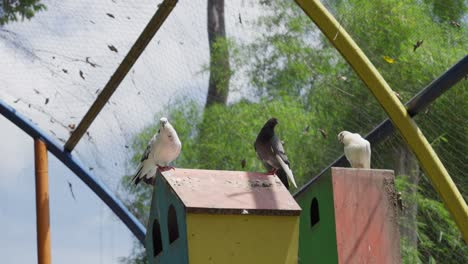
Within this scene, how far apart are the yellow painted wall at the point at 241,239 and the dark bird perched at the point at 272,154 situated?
134 centimetres

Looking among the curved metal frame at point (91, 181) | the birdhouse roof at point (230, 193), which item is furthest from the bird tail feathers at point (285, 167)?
the curved metal frame at point (91, 181)

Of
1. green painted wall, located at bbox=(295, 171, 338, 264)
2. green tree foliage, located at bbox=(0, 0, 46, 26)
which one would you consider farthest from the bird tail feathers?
green tree foliage, located at bbox=(0, 0, 46, 26)

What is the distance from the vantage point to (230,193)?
6.12 metres

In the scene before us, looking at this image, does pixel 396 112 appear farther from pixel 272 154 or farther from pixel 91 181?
pixel 91 181

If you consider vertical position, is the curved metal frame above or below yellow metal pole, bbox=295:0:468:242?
above

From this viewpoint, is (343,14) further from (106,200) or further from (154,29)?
(106,200)

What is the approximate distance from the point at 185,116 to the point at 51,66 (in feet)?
7.66

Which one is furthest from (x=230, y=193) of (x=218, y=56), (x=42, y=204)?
(x=218, y=56)

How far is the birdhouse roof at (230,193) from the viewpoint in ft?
19.7

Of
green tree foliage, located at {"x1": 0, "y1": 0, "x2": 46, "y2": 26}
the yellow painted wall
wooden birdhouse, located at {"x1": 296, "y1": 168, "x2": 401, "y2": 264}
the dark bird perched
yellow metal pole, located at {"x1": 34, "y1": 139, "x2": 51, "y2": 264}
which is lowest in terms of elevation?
the yellow painted wall

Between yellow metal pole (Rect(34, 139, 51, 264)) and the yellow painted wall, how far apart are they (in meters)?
3.16

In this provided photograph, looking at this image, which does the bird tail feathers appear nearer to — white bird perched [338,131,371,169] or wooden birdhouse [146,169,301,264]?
white bird perched [338,131,371,169]

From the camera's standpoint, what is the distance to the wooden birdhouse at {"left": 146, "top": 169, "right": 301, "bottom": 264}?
19.5 feet

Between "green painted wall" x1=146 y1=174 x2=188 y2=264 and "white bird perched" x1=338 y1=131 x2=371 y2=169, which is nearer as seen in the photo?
"green painted wall" x1=146 y1=174 x2=188 y2=264
